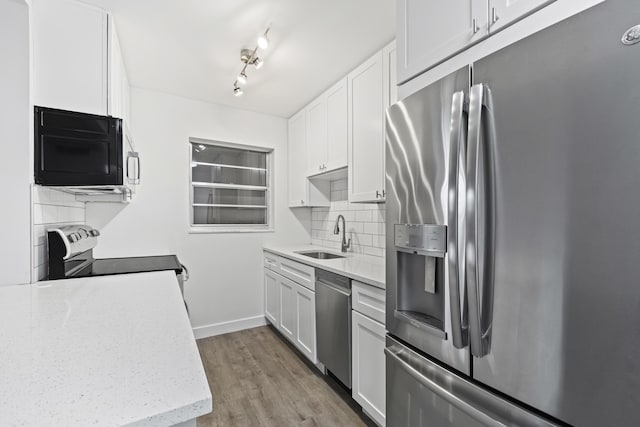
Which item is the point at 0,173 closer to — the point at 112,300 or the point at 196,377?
the point at 112,300

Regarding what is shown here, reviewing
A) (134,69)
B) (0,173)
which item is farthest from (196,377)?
(134,69)

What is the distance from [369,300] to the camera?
1.68 metres

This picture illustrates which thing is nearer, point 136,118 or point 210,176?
point 136,118

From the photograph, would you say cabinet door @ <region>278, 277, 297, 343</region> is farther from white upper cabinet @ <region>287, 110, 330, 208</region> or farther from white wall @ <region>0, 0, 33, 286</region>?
white wall @ <region>0, 0, 33, 286</region>

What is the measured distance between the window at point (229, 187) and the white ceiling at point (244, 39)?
701mm

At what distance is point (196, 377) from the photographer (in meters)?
0.64

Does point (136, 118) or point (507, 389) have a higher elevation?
point (136, 118)

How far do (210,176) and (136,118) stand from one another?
0.86m

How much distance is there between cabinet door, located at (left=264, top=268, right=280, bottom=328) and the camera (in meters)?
2.96

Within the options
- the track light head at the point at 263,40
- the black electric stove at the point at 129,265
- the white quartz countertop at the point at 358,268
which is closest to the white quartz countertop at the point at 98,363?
the black electric stove at the point at 129,265

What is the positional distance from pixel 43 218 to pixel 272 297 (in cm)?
199

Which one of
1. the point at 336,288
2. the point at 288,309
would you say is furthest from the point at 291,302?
the point at 336,288

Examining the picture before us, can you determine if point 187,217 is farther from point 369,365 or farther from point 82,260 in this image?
point 369,365

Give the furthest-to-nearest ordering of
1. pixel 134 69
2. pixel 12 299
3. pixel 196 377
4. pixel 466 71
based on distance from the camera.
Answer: pixel 134 69, pixel 12 299, pixel 466 71, pixel 196 377
